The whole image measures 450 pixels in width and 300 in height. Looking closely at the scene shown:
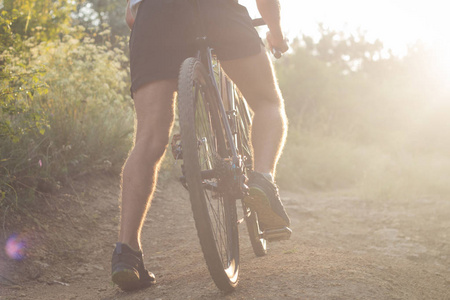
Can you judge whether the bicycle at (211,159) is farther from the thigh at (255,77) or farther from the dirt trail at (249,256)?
the dirt trail at (249,256)

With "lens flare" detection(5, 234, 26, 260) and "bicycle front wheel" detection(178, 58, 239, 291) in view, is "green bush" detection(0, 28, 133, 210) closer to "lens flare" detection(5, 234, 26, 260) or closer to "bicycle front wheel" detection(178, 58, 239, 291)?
"lens flare" detection(5, 234, 26, 260)

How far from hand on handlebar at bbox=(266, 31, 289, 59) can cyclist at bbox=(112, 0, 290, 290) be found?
0.80 feet

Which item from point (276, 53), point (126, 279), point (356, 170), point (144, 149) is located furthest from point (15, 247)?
point (356, 170)

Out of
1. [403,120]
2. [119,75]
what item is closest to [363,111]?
[403,120]

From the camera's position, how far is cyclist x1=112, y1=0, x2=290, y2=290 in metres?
2.15

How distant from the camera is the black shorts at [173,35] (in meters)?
2.14

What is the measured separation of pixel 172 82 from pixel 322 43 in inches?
1363

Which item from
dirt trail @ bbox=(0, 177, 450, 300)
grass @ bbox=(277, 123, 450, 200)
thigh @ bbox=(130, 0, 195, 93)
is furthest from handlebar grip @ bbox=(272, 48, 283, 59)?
grass @ bbox=(277, 123, 450, 200)

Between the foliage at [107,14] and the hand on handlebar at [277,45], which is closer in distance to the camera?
the hand on handlebar at [277,45]

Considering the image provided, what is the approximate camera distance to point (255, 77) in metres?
2.33

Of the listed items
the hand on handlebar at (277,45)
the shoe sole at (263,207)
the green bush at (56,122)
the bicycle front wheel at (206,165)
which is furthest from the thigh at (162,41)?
the green bush at (56,122)

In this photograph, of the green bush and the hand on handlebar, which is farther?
the green bush

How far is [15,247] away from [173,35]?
1776mm

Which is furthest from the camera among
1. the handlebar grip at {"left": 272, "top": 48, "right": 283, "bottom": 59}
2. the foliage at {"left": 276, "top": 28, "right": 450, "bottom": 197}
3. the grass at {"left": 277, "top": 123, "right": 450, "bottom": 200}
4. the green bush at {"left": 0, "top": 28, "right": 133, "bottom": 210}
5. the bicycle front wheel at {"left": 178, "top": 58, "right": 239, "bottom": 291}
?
the foliage at {"left": 276, "top": 28, "right": 450, "bottom": 197}
